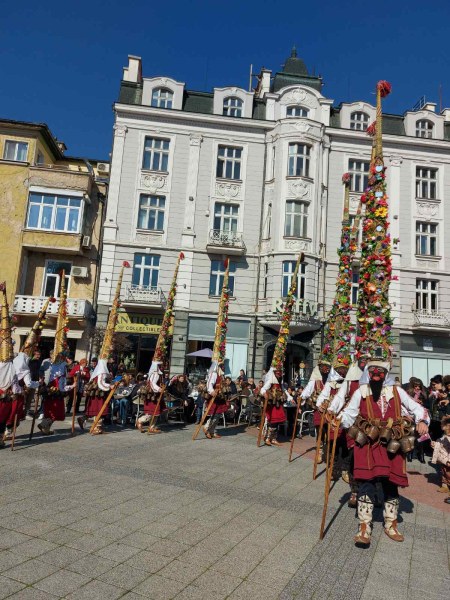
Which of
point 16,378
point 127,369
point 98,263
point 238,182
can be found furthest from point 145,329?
point 16,378

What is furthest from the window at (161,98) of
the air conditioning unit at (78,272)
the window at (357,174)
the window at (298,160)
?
the window at (357,174)

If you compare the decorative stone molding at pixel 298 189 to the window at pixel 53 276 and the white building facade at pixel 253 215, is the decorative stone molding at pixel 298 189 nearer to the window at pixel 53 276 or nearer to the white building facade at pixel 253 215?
the white building facade at pixel 253 215

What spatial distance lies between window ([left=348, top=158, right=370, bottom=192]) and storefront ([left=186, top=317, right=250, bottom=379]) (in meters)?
11.0

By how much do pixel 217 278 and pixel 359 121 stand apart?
13.8 meters

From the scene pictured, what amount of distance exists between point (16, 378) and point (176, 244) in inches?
675

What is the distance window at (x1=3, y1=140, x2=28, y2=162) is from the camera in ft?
83.6

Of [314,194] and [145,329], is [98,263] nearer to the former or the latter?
[145,329]

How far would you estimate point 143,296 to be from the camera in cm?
2402

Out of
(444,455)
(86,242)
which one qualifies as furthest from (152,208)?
(444,455)

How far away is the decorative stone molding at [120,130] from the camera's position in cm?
2584

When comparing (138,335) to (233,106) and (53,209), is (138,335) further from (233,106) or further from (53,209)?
(233,106)

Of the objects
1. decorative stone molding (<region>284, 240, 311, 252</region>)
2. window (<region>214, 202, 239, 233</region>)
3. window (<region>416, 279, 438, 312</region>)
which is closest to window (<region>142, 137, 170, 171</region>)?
window (<region>214, 202, 239, 233</region>)

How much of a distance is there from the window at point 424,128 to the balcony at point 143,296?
63.5 feet

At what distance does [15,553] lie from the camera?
13.4 feet
